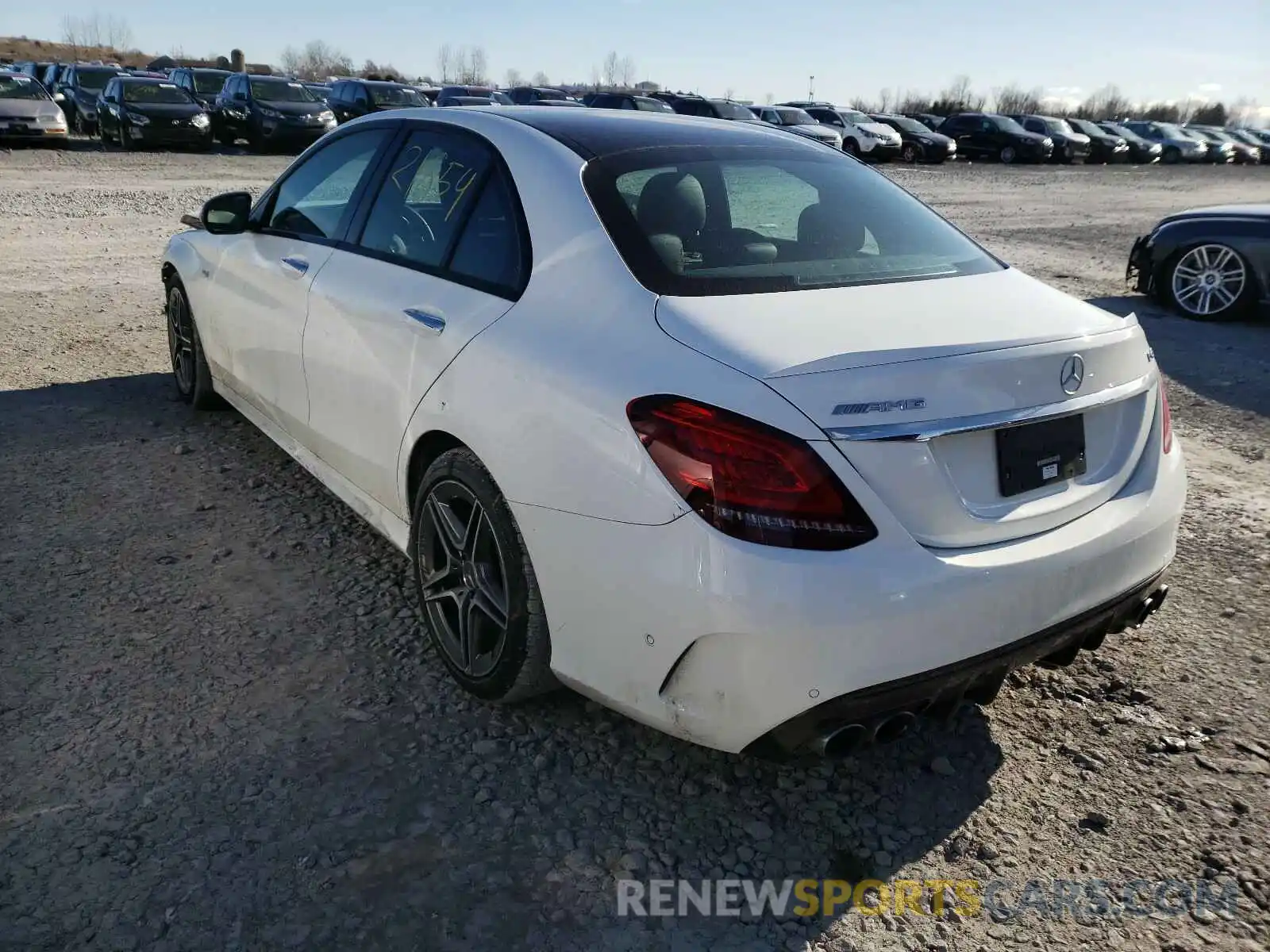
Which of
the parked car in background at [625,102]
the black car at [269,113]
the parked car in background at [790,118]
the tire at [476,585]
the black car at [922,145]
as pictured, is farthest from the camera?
the black car at [922,145]

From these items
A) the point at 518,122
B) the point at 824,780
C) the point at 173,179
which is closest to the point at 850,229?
the point at 518,122

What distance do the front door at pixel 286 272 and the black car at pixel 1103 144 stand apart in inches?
1600

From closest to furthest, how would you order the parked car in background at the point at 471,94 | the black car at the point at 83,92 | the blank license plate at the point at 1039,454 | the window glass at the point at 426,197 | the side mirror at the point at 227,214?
1. the blank license plate at the point at 1039,454
2. the window glass at the point at 426,197
3. the side mirror at the point at 227,214
4. the black car at the point at 83,92
5. the parked car in background at the point at 471,94

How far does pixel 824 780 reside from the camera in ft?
9.12

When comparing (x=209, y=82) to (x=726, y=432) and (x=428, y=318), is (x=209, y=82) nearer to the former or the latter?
(x=428, y=318)

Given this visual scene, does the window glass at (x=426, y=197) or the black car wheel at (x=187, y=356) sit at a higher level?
the window glass at (x=426, y=197)

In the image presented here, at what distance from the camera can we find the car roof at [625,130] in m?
3.16

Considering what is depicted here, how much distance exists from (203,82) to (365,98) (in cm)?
502


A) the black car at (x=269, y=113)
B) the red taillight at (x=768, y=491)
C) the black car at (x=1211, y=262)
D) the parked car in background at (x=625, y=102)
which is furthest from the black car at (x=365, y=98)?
the red taillight at (x=768, y=491)

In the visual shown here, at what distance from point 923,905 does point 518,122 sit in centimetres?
256

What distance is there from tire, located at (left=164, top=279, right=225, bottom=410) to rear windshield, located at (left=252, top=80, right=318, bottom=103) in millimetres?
20981

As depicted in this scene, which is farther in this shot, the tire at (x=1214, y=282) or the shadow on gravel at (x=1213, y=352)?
the tire at (x=1214, y=282)

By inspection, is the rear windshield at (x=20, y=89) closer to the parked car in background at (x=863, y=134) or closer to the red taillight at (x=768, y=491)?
the parked car in background at (x=863, y=134)

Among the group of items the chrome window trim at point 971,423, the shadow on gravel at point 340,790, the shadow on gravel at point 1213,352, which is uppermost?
the chrome window trim at point 971,423
